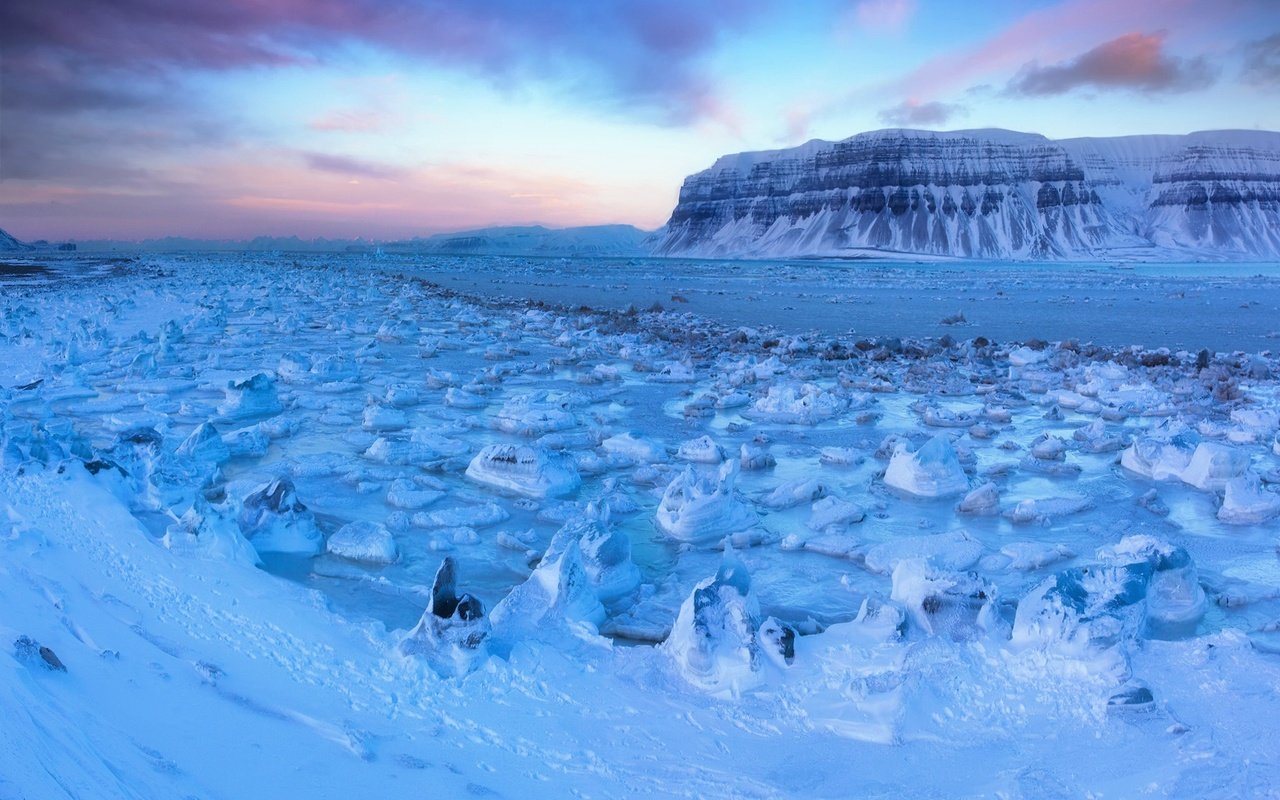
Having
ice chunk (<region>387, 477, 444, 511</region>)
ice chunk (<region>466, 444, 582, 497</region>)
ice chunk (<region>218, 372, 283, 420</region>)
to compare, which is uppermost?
ice chunk (<region>218, 372, 283, 420</region>)

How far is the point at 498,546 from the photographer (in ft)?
13.1

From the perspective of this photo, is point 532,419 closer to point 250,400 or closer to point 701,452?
point 701,452

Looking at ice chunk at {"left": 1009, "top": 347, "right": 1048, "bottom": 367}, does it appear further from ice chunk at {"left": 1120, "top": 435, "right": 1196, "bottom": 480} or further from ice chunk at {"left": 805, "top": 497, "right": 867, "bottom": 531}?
ice chunk at {"left": 805, "top": 497, "right": 867, "bottom": 531}

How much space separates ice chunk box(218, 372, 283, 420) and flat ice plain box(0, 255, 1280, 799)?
4cm

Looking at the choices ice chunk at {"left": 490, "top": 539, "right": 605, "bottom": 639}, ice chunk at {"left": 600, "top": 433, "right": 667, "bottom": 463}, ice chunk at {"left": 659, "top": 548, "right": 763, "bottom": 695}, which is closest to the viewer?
ice chunk at {"left": 659, "top": 548, "right": 763, "bottom": 695}

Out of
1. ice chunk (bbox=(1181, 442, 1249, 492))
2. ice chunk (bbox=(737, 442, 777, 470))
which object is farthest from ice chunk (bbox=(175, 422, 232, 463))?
ice chunk (bbox=(1181, 442, 1249, 492))

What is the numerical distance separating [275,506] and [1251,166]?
445 ft

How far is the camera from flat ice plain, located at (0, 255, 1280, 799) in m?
2.19

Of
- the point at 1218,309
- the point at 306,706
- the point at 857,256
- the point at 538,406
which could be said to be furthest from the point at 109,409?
the point at 857,256

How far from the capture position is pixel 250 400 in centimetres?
712

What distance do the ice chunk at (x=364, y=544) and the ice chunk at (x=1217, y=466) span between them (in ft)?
15.4

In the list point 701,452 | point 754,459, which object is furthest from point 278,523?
point 754,459

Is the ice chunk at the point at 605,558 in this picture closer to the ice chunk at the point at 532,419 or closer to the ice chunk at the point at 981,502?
the ice chunk at the point at 981,502

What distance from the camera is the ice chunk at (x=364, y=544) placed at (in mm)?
3766
